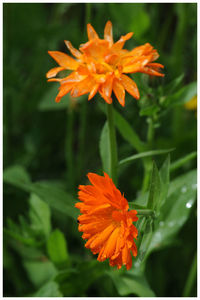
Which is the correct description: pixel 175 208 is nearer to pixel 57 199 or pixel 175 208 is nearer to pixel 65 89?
pixel 57 199

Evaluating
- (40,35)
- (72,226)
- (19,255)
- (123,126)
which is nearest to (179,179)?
(123,126)

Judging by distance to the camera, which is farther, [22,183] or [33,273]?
[33,273]

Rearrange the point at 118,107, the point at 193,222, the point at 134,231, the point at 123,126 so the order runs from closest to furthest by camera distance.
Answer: the point at 134,231, the point at 123,126, the point at 193,222, the point at 118,107

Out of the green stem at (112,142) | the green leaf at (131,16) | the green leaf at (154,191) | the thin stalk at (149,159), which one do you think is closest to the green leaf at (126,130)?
the thin stalk at (149,159)

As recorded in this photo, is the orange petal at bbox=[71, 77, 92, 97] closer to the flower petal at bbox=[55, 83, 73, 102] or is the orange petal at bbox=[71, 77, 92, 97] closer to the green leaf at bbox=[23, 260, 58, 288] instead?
the flower petal at bbox=[55, 83, 73, 102]

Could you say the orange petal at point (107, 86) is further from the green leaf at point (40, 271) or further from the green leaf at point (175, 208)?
the green leaf at point (40, 271)

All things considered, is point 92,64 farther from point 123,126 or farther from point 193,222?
point 193,222
